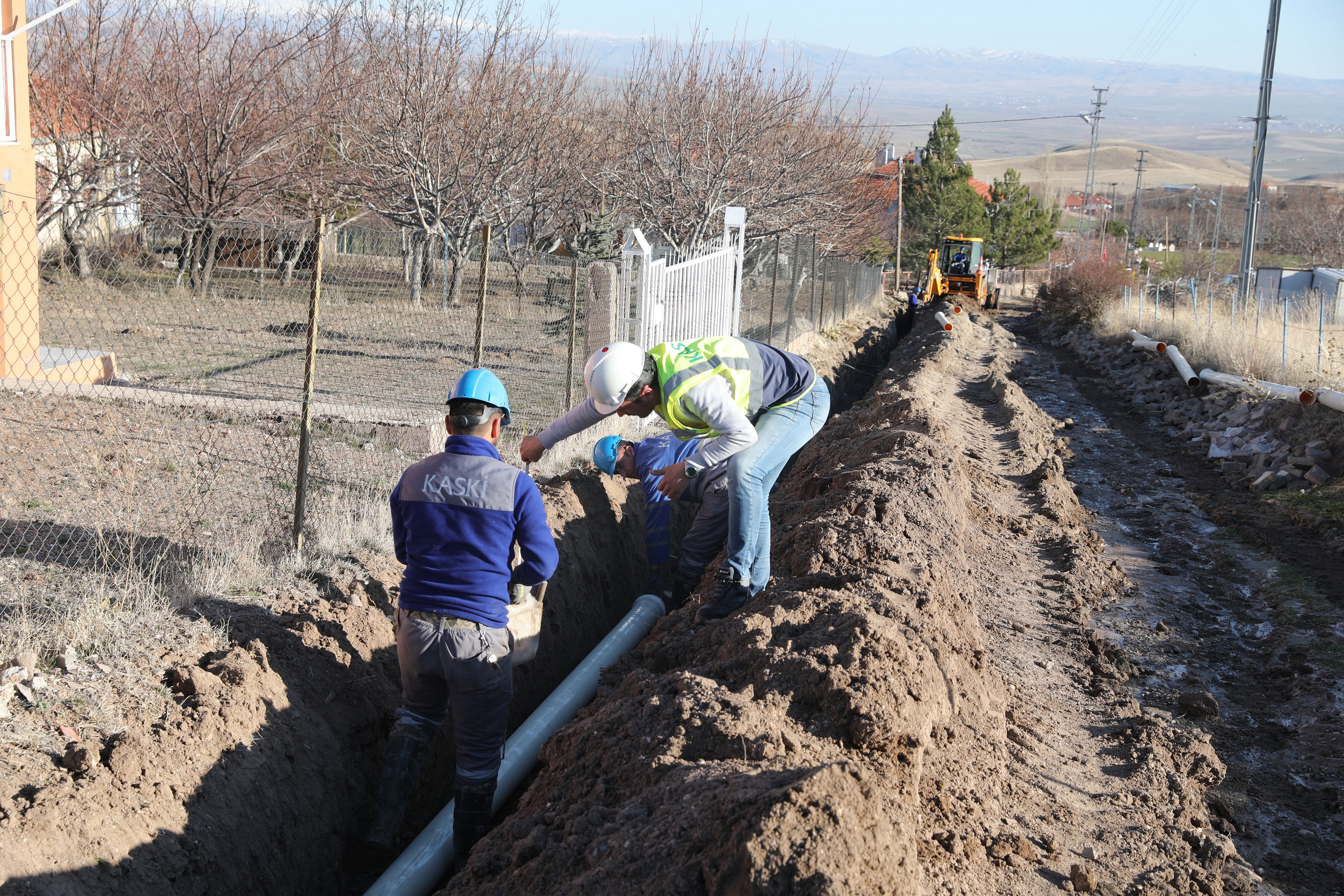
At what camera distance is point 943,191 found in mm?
49469

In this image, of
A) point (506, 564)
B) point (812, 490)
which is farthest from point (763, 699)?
point (812, 490)

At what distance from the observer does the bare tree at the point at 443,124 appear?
747 inches

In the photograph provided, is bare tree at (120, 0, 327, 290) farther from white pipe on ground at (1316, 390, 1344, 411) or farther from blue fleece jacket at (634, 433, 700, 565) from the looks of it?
white pipe on ground at (1316, 390, 1344, 411)

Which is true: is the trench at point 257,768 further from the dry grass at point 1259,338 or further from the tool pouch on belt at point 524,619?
the dry grass at point 1259,338

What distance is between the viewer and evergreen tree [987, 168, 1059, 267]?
55875 mm

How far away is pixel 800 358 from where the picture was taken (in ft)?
16.8

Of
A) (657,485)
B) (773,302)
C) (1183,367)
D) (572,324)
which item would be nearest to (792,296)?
(773,302)

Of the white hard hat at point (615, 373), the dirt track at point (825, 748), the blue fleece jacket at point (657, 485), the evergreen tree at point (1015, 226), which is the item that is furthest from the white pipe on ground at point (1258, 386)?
the evergreen tree at point (1015, 226)

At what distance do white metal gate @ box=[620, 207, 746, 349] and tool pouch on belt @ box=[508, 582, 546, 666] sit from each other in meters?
3.85

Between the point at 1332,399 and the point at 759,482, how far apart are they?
30.3 feet

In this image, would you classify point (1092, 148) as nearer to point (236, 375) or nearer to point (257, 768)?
point (236, 375)

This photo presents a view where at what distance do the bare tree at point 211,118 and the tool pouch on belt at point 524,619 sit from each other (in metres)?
15.0

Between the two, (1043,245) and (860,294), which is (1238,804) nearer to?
(860,294)

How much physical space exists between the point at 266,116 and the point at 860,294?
59.5 ft
